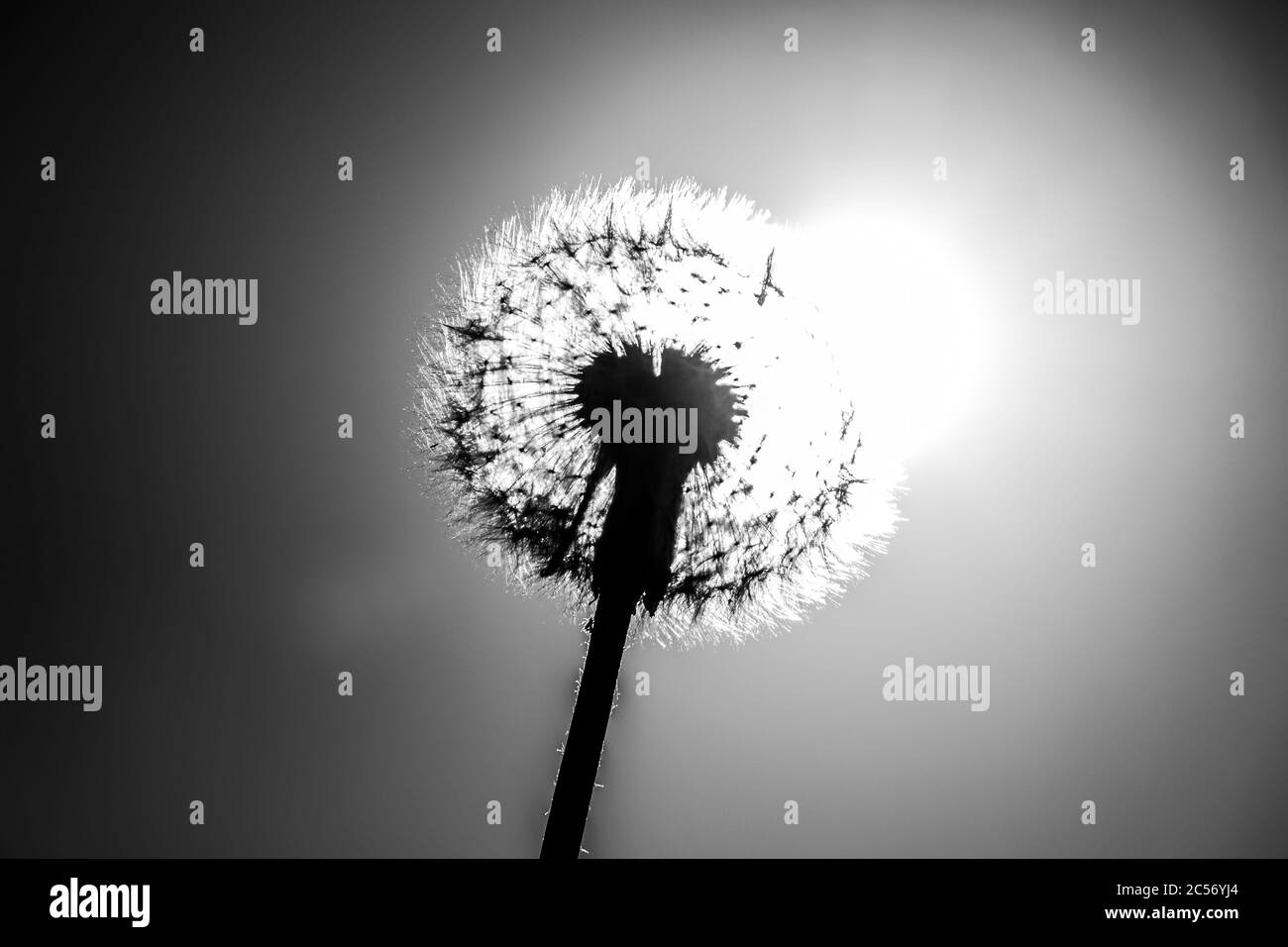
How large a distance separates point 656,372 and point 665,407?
1.14ft

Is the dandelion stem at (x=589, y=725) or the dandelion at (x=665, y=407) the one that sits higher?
the dandelion at (x=665, y=407)

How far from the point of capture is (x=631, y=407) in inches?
241

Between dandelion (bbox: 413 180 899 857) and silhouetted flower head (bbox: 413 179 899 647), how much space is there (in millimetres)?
14

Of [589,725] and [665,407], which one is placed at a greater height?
[665,407]

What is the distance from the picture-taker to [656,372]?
6199 mm

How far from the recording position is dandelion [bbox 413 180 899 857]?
6332 millimetres

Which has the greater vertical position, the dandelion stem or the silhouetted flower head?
the silhouetted flower head

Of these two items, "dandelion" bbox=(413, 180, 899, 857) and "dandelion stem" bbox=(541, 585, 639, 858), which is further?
"dandelion" bbox=(413, 180, 899, 857)

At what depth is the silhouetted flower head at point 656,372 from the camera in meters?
6.40

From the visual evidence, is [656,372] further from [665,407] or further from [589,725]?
[589,725]

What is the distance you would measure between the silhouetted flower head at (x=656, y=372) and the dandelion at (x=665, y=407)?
14 millimetres

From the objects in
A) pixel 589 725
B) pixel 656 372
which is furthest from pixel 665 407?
pixel 589 725
